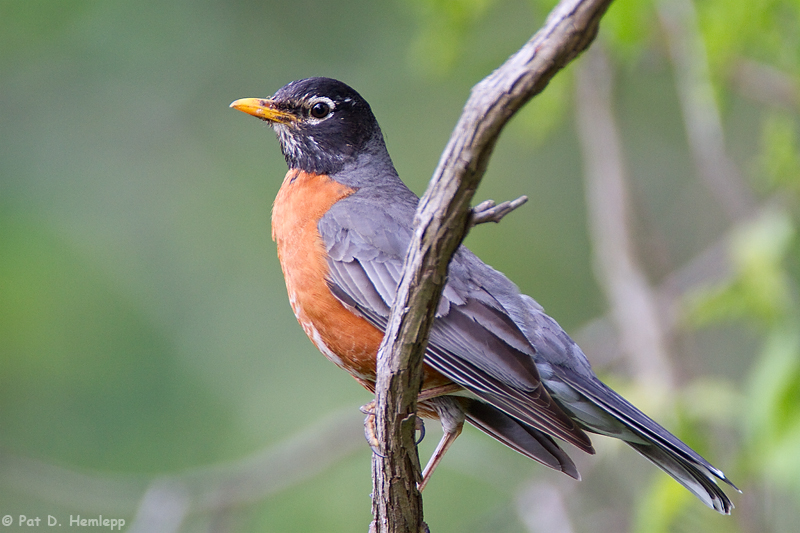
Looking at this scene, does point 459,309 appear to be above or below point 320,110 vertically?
below

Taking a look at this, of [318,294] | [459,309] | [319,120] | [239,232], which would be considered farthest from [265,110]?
[239,232]

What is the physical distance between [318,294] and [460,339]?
590mm

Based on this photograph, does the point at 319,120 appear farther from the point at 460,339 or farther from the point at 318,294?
the point at 460,339

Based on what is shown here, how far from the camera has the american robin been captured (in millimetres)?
2713

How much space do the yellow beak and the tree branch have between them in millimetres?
1855

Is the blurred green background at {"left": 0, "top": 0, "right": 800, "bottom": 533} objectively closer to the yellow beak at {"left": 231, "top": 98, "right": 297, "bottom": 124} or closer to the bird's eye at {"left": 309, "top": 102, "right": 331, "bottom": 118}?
the bird's eye at {"left": 309, "top": 102, "right": 331, "bottom": 118}

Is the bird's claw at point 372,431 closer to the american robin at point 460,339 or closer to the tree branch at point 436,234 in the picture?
the tree branch at point 436,234

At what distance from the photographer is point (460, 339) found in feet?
9.17

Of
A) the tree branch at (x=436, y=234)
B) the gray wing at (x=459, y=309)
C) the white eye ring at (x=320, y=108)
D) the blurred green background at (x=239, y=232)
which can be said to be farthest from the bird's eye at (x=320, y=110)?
the tree branch at (x=436, y=234)

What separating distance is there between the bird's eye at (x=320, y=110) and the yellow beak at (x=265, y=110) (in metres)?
0.09

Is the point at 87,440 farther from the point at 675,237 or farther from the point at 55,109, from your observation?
the point at 675,237

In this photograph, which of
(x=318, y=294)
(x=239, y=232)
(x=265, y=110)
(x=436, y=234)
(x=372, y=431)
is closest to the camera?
(x=436, y=234)

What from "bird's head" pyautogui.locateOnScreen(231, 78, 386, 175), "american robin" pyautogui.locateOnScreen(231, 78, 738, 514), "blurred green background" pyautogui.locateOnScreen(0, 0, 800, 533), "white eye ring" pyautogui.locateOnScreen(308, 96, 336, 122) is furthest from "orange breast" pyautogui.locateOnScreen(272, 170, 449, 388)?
"blurred green background" pyautogui.locateOnScreen(0, 0, 800, 533)

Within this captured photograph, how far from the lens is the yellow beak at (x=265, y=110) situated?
368 cm
